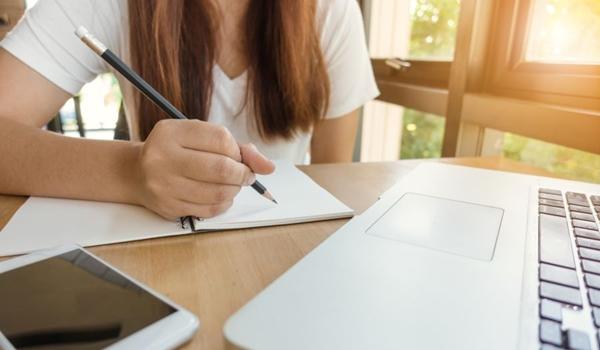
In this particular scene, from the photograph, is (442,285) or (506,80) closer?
(442,285)

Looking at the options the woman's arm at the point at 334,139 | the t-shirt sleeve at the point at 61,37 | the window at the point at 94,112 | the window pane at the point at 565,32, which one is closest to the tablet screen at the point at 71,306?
the t-shirt sleeve at the point at 61,37

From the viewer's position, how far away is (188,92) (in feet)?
2.24

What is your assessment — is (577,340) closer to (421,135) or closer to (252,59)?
(252,59)

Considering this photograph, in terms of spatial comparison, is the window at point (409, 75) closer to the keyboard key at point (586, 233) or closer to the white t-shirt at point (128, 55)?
the white t-shirt at point (128, 55)

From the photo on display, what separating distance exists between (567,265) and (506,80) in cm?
82

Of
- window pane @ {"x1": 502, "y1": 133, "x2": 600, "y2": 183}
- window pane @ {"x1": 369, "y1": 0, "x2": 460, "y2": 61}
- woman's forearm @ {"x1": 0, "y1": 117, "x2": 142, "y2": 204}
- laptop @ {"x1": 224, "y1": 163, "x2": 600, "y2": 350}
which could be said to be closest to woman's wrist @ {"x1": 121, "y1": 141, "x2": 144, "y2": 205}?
woman's forearm @ {"x1": 0, "y1": 117, "x2": 142, "y2": 204}

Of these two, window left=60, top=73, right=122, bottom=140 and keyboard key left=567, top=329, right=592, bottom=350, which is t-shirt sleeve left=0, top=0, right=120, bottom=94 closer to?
keyboard key left=567, top=329, right=592, bottom=350

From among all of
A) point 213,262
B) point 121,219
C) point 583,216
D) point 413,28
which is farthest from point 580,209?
point 413,28

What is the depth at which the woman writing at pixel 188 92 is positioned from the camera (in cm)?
38

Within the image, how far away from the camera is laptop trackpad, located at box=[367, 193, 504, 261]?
0.30 metres

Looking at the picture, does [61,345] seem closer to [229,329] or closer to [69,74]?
[229,329]

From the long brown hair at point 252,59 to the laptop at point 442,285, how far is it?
1.42 ft

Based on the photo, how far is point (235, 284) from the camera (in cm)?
29

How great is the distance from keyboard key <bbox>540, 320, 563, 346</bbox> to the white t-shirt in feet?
2.15
